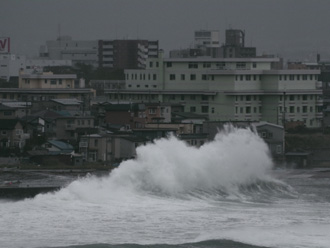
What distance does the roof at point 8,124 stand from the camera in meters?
33.2

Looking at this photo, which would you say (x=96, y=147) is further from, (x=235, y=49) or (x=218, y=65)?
(x=235, y=49)

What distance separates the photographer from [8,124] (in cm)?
3344

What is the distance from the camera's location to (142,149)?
25.9m

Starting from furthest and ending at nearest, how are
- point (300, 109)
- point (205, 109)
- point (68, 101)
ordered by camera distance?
1. point (68, 101)
2. point (205, 109)
3. point (300, 109)

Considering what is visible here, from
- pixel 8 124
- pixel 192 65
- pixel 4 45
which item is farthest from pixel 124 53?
pixel 8 124

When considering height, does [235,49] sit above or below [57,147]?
above

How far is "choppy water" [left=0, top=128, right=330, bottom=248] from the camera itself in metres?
18.6

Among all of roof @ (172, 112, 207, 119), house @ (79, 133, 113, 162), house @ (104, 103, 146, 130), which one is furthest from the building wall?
house @ (79, 133, 113, 162)

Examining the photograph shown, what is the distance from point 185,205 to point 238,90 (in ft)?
54.8

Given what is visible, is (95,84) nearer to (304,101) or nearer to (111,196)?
(304,101)

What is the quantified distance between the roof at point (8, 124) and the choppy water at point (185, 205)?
7557 millimetres

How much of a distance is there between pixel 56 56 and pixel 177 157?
6195cm

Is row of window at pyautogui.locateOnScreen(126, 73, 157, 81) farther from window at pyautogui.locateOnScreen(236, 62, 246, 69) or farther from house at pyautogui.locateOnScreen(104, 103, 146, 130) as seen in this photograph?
house at pyautogui.locateOnScreen(104, 103, 146, 130)

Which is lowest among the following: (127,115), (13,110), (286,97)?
(127,115)
